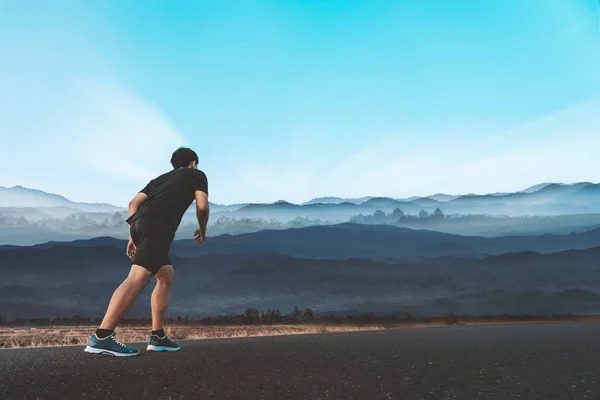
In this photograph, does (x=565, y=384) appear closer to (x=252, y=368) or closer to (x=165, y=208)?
Answer: (x=252, y=368)

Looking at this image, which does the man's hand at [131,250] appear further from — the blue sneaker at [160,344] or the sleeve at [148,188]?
the blue sneaker at [160,344]

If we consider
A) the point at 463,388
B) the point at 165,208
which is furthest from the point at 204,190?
the point at 463,388

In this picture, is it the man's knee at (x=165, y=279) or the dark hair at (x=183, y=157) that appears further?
the dark hair at (x=183, y=157)

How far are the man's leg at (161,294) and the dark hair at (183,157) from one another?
1.11 m

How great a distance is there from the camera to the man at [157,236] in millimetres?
5430

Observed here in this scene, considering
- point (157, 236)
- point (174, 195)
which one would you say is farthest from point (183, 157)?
point (157, 236)

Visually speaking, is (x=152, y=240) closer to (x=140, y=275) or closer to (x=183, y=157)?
(x=140, y=275)

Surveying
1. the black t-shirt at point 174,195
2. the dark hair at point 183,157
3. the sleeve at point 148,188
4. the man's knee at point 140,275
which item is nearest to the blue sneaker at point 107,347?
the man's knee at point 140,275

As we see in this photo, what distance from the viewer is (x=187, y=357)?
16.6 feet

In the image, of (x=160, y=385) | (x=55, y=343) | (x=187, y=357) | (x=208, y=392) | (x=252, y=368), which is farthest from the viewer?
(x=55, y=343)

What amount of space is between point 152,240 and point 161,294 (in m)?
0.68

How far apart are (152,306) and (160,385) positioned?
2.70 m

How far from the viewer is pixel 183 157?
6.46 m

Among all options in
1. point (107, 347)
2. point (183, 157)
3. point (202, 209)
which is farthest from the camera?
point (183, 157)
